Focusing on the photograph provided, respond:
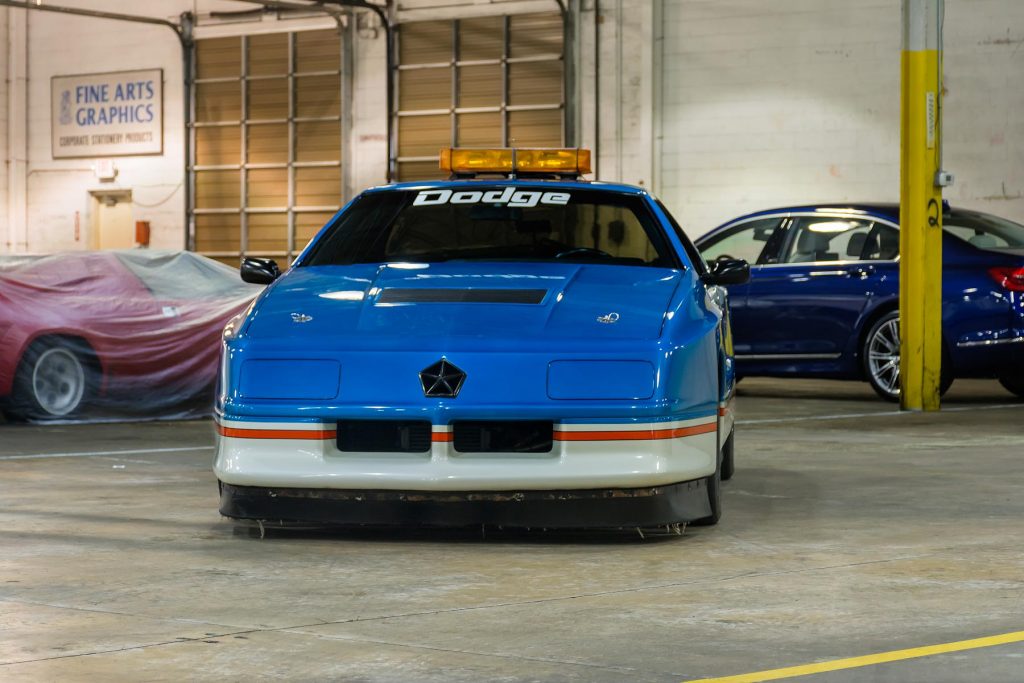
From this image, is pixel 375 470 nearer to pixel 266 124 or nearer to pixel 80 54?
pixel 266 124

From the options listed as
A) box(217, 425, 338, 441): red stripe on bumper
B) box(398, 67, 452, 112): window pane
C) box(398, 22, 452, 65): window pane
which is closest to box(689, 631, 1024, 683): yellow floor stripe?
box(217, 425, 338, 441): red stripe on bumper

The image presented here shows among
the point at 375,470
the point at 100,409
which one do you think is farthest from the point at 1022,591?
the point at 100,409

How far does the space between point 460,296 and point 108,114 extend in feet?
72.2

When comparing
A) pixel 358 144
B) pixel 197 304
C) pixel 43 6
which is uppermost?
pixel 43 6

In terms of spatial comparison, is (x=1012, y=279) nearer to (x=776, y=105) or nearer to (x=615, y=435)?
(x=615, y=435)

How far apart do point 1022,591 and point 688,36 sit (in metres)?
17.3

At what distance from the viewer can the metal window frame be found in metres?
24.9

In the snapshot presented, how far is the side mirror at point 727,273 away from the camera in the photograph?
720 centimetres

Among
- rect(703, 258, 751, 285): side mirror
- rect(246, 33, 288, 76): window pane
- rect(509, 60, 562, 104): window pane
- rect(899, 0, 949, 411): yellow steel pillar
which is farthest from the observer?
rect(246, 33, 288, 76): window pane

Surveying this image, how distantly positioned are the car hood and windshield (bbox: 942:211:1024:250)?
7397 mm

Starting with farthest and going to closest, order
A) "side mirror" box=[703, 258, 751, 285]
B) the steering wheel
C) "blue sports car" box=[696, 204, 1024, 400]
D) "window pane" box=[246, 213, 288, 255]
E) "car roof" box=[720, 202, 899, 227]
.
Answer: "window pane" box=[246, 213, 288, 255] < "car roof" box=[720, 202, 899, 227] < "blue sports car" box=[696, 204, 1024, 400] < "side mirror" box=[703, 258, 751, 285] < the steering wheel

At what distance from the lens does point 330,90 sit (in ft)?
82.2

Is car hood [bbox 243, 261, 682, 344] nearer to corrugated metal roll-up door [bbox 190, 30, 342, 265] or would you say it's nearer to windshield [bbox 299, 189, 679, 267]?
windshield [bbox 299, 189, 679, 267]

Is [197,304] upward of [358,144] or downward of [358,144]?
downward
